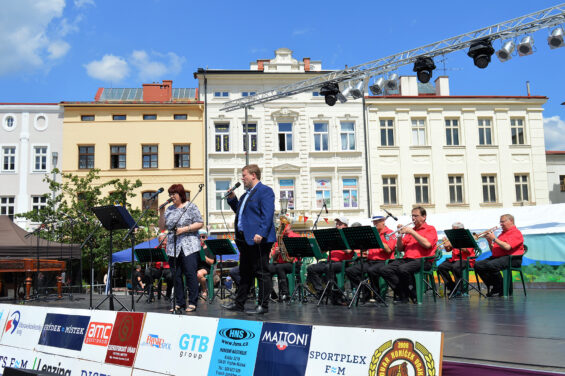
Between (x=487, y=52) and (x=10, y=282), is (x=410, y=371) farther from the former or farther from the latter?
(x=10, y=282)

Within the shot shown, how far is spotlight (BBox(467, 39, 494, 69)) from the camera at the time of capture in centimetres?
1449

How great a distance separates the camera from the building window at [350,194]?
104 ft

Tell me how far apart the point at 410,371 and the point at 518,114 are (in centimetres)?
3332

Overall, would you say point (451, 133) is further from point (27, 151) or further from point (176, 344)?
point (176, 344)

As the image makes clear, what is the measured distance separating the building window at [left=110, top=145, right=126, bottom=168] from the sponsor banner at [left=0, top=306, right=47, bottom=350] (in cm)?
2695

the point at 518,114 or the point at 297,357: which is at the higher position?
the point at 518,114

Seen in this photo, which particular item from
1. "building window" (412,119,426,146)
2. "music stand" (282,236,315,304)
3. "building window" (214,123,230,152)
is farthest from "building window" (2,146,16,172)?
"music stand" (282,236,315,304)

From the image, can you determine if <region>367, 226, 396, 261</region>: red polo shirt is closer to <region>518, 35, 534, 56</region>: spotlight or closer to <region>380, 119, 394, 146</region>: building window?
<region>518, 35, 534, 56</region>: spotlight

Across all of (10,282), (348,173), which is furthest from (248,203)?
(348,173)

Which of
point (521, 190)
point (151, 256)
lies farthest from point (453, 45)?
point (521, 190)

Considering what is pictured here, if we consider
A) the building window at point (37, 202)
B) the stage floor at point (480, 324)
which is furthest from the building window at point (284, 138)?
the stage floor at point (480, 324)

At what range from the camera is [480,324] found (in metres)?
5.70

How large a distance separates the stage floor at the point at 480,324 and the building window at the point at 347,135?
24327 mm

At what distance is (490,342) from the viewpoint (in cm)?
450
